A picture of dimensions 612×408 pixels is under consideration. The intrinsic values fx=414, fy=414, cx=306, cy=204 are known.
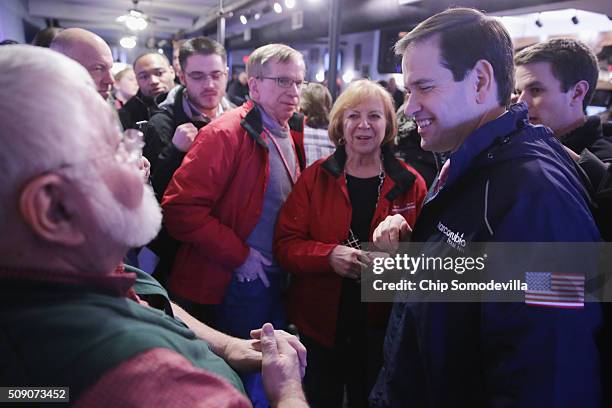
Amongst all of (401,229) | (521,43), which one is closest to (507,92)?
(401,229)

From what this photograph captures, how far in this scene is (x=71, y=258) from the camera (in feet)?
2.35

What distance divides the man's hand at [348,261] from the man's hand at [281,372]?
0.88 meters

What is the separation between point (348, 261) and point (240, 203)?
2.06ft

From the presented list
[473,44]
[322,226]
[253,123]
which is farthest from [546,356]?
[253,123]

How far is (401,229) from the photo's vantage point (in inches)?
65.2

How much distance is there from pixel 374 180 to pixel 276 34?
29.5 ft

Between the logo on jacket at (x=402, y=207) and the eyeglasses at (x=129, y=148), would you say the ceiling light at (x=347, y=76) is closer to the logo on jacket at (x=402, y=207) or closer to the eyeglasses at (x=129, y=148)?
the logo on jacket at (x=402, y=207)

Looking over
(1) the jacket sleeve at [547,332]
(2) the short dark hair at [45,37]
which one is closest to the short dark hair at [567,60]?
(1) the jacket sleeve at [547,332]

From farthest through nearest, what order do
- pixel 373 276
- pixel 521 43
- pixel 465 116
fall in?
1. pixel 521 43
2. pixel 373 276
3. pixel 465 116

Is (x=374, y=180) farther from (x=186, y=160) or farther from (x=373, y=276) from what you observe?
(x=186, y=160)

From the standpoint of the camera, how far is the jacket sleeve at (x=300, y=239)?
1.96 meters

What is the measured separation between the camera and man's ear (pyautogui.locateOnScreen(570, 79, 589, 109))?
183 centimetres

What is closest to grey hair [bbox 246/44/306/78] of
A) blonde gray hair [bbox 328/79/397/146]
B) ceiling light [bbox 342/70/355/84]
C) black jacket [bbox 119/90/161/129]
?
blonde gray hair [bbox 328/79/397/146]

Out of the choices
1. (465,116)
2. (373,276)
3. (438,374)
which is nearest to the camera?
(438,374)
